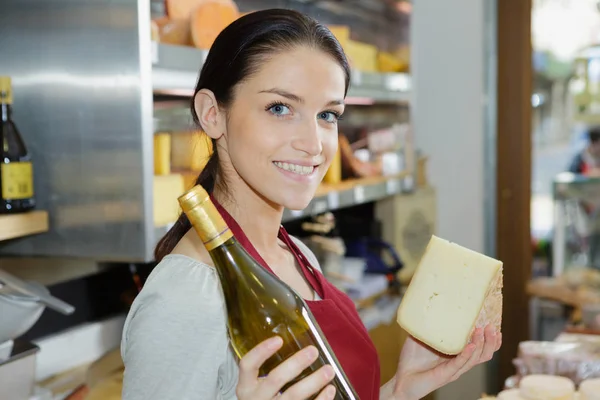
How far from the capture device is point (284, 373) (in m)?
0.90

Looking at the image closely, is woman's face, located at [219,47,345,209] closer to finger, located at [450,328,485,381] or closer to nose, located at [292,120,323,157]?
nose, located at [292,120,323,157]

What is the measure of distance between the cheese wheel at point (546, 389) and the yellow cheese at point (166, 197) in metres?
1.02

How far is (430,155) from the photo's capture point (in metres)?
4.49

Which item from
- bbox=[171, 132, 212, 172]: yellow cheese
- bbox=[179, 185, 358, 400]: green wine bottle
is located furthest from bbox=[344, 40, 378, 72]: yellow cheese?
bbox=[179, 185, 358, 400]: green wine bottle

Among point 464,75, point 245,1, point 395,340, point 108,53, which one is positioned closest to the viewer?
point 108,53

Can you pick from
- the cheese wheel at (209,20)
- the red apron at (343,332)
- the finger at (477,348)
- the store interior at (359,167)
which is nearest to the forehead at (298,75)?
the red apron at (343,332)

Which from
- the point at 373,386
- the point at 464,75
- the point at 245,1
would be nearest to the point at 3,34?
the point at 245,1

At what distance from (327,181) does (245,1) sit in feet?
2.80

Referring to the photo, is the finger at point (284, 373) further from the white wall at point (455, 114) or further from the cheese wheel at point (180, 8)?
the white wall at point (455, 114)

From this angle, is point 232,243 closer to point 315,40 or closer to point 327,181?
point 315,40

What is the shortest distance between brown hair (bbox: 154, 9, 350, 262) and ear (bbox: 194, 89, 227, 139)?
1 centimetres

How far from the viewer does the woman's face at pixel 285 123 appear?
1125mm

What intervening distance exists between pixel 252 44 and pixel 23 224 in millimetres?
909

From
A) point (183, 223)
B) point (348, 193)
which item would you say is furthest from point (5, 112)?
point (348, 193)
